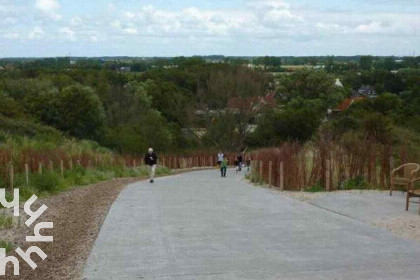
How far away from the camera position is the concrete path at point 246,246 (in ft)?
31.0

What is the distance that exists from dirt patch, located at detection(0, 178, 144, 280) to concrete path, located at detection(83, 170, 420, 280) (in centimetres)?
31

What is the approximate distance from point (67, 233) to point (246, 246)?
421cm

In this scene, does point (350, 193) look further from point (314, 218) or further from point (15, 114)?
point (15, 114)

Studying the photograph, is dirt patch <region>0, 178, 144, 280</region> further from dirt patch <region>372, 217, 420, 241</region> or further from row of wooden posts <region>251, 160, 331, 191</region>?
dirt patch <region>372, 217, 420, 241</region>

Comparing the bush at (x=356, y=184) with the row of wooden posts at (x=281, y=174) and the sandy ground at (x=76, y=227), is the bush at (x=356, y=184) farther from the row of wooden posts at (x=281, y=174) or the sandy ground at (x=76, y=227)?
the sandy ground at (x=76, y=227)

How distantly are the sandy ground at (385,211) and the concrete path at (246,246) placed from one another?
0.41 metres

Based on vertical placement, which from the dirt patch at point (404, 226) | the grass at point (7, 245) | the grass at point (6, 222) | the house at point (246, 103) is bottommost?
the house at point (246, 103)

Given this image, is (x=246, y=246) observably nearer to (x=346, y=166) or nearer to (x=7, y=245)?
(x=7, y=245)

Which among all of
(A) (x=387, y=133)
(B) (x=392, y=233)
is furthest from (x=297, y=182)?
(A) (x=387, y=133)

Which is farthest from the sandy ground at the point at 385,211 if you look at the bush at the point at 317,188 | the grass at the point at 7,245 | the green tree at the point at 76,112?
the green tree at the point at 76,112

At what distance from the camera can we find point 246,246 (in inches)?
447

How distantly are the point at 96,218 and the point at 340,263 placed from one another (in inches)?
290

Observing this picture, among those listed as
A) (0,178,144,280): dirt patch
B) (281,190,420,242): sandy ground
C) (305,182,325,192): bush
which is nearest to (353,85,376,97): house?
(305,182,325,192): bush

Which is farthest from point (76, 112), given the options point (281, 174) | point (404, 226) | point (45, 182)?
point (404, 226)
